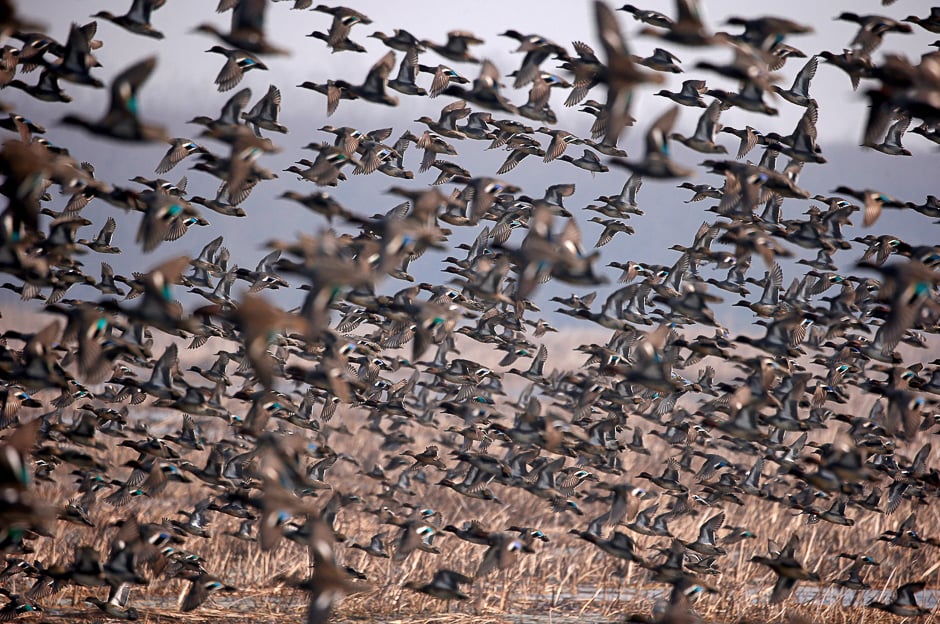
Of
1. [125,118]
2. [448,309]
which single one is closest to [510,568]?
[448,309]

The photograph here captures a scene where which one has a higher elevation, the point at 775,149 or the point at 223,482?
the point at 775,149

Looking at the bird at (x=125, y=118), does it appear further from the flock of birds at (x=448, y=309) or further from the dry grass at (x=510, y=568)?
the dry grass at (x=510, y=568)

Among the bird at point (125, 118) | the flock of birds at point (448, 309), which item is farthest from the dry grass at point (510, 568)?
the bird at point (125, 118)

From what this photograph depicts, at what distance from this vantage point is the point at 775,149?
14031 mm

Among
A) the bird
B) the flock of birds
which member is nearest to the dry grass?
the flock of birds

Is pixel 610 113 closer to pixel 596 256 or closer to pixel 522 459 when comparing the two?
pixel 596 256

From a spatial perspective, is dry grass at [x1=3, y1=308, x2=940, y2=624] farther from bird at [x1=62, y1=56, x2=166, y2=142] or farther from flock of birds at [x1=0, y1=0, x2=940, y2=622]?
bird at [x1=62, y1=56, x2=166, y2=142]

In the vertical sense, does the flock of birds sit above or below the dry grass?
above

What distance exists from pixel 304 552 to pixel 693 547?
6877mm

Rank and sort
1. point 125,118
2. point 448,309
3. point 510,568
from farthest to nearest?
point 510,568, point 448,309, point 125,118

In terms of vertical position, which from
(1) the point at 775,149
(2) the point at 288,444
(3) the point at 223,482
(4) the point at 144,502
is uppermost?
(1) the point at 775,149

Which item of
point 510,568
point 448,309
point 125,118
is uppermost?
point 125,118

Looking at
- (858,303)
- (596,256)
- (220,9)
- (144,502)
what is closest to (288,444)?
(596,256)

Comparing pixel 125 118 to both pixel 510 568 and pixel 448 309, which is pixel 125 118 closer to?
pixel 448 309
